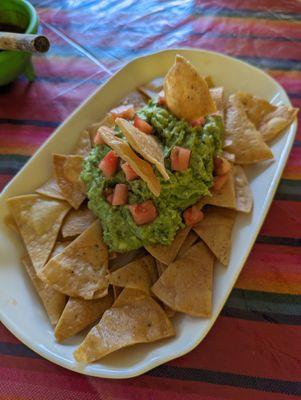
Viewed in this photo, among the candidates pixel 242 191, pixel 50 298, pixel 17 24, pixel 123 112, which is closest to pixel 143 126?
pixel 123 112

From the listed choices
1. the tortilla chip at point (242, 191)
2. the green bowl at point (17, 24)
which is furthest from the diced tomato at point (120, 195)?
the green bowl at point (17, 24)

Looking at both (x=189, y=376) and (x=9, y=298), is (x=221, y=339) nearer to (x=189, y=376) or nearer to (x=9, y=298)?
(x=189, y=376)

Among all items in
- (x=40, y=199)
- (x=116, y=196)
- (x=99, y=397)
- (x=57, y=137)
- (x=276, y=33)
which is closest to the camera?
(x=99, y=397)

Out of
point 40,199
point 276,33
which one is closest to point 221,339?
point 40,199

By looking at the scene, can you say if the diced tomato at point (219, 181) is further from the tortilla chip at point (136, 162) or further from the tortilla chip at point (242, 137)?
the tortilla chip at point (136, 162)

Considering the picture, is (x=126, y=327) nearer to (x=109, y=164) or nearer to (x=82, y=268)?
(x=82, y=268)

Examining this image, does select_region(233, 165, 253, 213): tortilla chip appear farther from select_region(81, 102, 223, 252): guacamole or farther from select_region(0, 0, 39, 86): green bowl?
select_region(0, 0, 39, 86): green bowl
